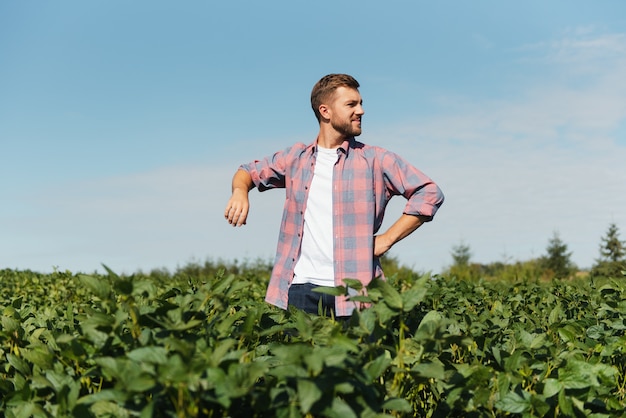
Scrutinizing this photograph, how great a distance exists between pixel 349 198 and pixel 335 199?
11 cm

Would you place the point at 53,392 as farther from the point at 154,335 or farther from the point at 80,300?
the point at 80,300

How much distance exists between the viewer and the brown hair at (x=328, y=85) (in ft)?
17.5

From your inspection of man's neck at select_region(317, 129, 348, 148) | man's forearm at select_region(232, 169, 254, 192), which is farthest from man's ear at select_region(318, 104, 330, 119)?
man's forearm at select_region(232, 169, 254, 192)

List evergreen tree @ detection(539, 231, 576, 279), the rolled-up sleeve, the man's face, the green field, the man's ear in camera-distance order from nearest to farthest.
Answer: the green field < the rolled-up sleeve < the man's face < the man's ear < evergreen tree @ detection(539, 231, 576, 279)

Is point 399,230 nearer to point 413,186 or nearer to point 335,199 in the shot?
point 413,186

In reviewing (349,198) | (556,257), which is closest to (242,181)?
(349,198)

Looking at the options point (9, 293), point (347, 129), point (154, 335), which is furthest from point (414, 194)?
point (9, 293)

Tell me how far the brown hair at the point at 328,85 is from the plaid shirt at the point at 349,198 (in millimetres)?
342

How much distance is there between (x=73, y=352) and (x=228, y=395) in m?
0.91

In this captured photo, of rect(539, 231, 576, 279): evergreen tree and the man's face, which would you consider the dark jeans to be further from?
rect(539, 231, 576, 279): evergreen tree

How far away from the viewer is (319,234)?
518 centimetres

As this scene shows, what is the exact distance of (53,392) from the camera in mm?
3006

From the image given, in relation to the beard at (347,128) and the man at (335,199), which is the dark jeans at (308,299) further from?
the beard at (347,128)

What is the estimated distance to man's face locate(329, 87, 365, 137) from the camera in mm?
5250
